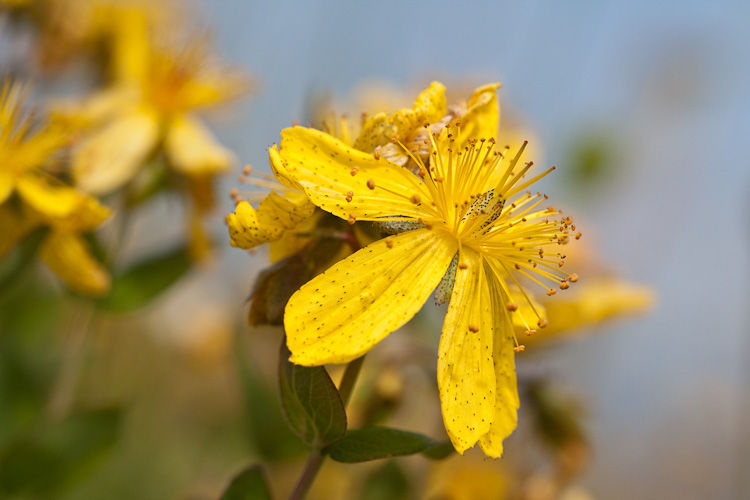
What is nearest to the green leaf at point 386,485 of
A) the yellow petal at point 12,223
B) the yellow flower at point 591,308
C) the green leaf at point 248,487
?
the yellow flower at point 591,308

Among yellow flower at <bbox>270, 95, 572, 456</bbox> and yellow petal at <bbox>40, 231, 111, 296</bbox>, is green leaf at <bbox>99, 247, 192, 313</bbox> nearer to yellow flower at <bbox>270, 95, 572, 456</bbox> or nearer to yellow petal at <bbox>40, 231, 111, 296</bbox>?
yellow petal at <bbox>40, 231, 111, 296</bbox>

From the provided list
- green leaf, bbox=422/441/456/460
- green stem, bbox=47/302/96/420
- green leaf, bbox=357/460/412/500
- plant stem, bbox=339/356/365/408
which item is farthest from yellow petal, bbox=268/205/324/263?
green stem, bbox=47/302/96/420

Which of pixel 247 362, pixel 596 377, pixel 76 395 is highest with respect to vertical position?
pixel 247 362

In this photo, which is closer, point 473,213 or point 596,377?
point 473,213

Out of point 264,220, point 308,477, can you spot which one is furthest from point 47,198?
point 308,477

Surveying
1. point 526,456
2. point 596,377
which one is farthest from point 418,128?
point 596,377

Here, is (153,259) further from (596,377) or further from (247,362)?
(596,377)

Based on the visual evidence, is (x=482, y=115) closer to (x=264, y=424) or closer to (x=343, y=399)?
(x=343, y=399)
